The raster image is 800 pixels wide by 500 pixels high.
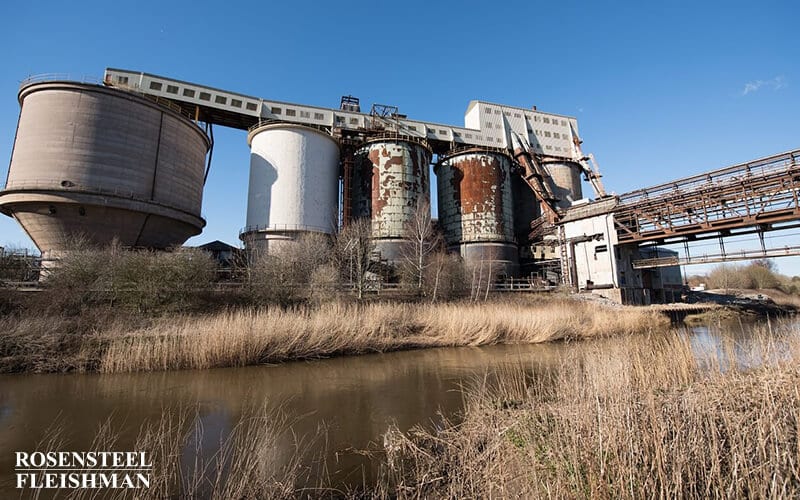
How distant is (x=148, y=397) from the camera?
780 cm

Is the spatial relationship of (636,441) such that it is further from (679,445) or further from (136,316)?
(136,316)

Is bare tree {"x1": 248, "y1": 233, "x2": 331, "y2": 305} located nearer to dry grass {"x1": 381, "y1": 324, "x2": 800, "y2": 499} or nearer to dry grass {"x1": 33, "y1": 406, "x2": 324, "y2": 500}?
dry grass {"x1": 33, "y1": 406, "x2": 324, "y2": 500}

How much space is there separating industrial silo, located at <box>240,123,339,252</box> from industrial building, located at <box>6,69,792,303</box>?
10 centimetres

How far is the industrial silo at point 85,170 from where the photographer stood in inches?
795

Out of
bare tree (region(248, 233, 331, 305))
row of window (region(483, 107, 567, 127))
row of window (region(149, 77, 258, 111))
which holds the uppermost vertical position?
row of window (region(483, 107, 567, 127))

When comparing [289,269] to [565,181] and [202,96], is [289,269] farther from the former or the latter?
[565,181]

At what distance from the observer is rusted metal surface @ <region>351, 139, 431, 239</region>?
3006 cm

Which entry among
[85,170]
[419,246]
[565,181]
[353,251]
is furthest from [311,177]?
[565,181]

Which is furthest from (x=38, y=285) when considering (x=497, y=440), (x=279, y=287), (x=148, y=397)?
(x=497, y=440)

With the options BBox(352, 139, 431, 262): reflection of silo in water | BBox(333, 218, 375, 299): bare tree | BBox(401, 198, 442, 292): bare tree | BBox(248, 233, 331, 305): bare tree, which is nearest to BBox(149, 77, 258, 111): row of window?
BBox(352, 139, 431, 262): reflection of silo in water

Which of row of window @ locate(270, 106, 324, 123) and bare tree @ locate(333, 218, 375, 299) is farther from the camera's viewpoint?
row of window @ locate(270, 106, 324, 123)

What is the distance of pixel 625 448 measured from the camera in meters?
2.91

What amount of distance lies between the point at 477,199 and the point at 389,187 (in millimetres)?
8697

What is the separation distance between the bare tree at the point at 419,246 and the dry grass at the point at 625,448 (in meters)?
20.0
